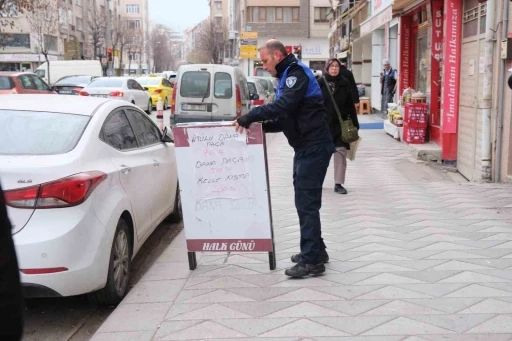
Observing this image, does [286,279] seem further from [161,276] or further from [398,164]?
[398,164]

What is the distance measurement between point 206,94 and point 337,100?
8132mm

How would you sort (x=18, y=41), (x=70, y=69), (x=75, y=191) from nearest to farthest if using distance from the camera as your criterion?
(x=75, y=191), (x=70, y=69), (x=18, y=41)

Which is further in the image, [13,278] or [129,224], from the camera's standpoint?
[129,224]

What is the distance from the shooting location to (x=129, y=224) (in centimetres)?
517

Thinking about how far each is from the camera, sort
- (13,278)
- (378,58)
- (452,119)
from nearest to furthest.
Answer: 1. (13,278)
2. (452,119)
3. (378,58)

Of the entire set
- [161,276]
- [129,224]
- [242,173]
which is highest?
[242,173]

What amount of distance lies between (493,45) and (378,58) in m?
14.2

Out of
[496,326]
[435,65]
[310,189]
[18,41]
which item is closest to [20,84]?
[435,65]

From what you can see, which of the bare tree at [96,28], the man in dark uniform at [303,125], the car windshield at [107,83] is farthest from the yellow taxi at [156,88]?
the bare tree at [96,28]

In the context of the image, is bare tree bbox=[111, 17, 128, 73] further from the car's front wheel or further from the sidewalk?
the car's front wheel

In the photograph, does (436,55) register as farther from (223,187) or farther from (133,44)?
(133,44)

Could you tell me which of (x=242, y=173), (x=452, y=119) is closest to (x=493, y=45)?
(x=452, y=119)

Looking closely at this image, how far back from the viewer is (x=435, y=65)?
43.7ft

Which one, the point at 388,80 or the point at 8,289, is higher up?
the point at 388,80
